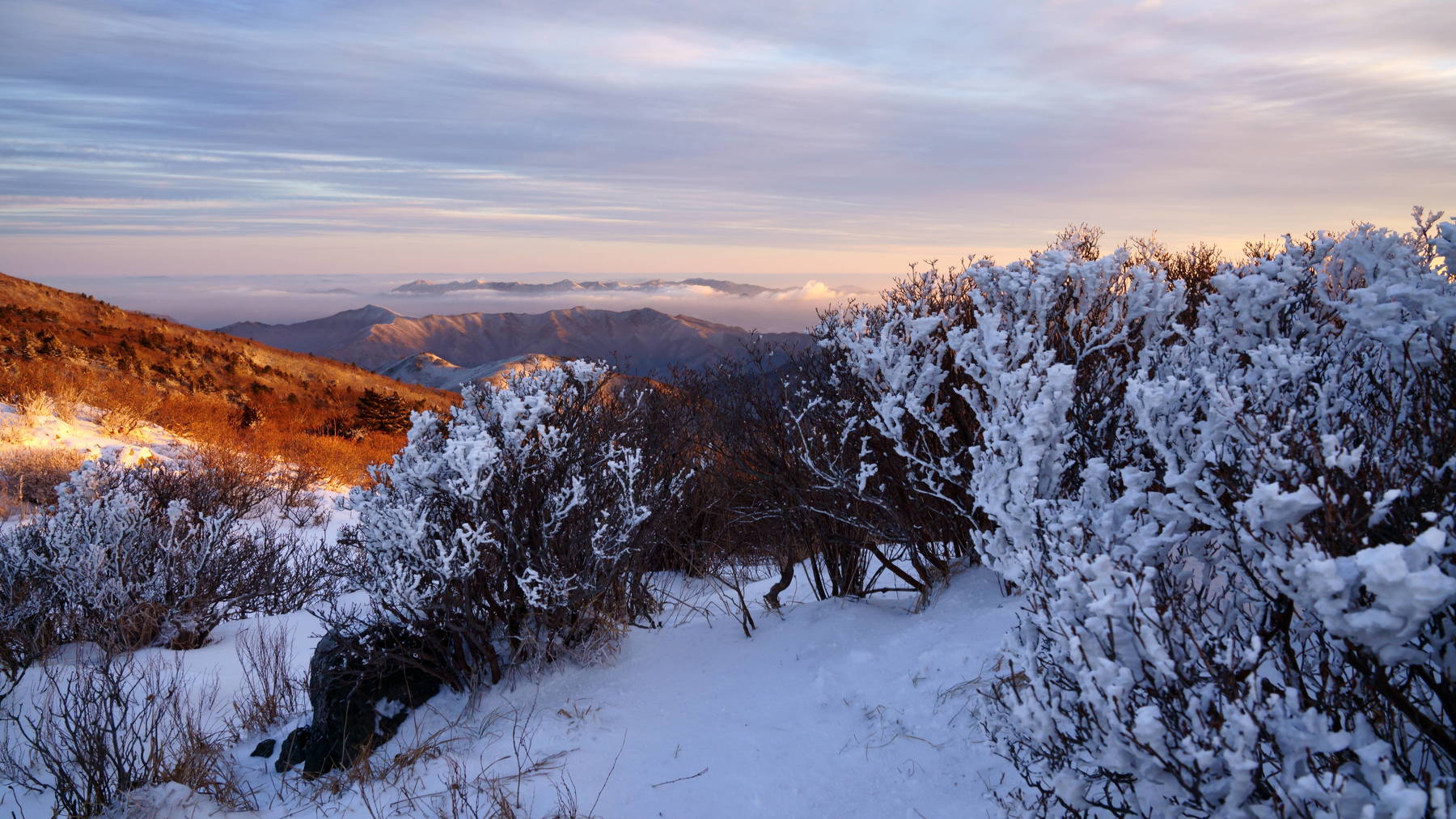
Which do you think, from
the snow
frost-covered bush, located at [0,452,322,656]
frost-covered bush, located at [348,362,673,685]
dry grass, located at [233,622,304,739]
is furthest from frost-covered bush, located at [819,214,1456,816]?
the snow

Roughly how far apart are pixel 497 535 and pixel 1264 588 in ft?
12.4

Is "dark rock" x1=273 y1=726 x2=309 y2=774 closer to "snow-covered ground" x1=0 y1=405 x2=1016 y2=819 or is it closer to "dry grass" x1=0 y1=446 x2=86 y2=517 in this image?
"snow-covered ground" x1=0 y1=405 x2=1016 y2=819

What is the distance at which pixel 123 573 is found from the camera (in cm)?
648

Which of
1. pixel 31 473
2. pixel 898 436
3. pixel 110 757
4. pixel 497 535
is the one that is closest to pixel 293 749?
pixel 110 757

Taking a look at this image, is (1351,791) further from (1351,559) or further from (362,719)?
(362,719)

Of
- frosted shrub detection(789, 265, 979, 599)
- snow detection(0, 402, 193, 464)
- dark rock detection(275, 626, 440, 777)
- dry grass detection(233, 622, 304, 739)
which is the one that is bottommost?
dry grass detection(233, 622, 304, 739)

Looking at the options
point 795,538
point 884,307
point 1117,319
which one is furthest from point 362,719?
point 1117,319

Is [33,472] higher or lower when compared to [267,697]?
higher

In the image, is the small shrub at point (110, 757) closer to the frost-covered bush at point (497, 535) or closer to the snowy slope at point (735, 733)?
the snowy slope at point (735, 733)

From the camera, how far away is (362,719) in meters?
4.30

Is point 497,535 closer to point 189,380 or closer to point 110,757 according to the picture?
point 110,757

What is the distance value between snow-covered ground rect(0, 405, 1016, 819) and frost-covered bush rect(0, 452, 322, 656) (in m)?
1.85

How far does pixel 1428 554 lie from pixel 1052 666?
1.12 meters

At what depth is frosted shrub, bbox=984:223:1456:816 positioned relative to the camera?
168 centimetres
